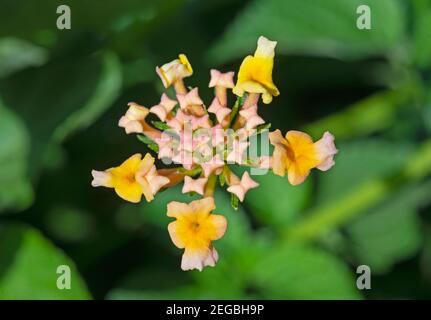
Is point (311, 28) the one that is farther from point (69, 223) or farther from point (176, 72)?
point (69, 223)

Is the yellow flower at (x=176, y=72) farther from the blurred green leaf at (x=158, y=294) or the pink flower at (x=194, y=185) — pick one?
the blurred green leaf at (x=158, y=294)

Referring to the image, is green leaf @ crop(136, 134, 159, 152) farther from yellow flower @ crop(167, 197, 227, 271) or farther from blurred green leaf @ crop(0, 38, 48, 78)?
blurred green leaf @ crop(0, 38, 48, 78)

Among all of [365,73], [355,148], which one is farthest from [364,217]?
[365,73]

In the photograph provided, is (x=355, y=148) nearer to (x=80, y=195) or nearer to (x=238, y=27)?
(x=238, y=27)

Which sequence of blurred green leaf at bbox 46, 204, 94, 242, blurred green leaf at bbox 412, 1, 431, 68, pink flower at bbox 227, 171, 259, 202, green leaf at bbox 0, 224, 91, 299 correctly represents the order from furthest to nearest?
blurred green leaf at bbox 46, 204, 94, 242, blurred green leaf at bbox 412, 1, 431, 68, green leaf at bbox 0, 224, 91, 299, pink flower at bbox 227, 171, 259, 202

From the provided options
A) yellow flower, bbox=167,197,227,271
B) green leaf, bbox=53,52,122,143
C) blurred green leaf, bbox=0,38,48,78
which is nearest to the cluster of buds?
yellow flower, bbox=167,197,227,271

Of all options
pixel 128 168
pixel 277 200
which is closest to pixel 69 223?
pixel 277 200

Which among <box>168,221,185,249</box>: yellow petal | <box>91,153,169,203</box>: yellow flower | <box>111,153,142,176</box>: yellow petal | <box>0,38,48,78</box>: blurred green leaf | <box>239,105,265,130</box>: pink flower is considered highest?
<box>0,38,48,78</box>: blurred green leaf

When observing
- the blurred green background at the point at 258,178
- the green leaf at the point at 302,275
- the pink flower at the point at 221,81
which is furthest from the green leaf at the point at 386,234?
the pink flower at the point at 221,81
